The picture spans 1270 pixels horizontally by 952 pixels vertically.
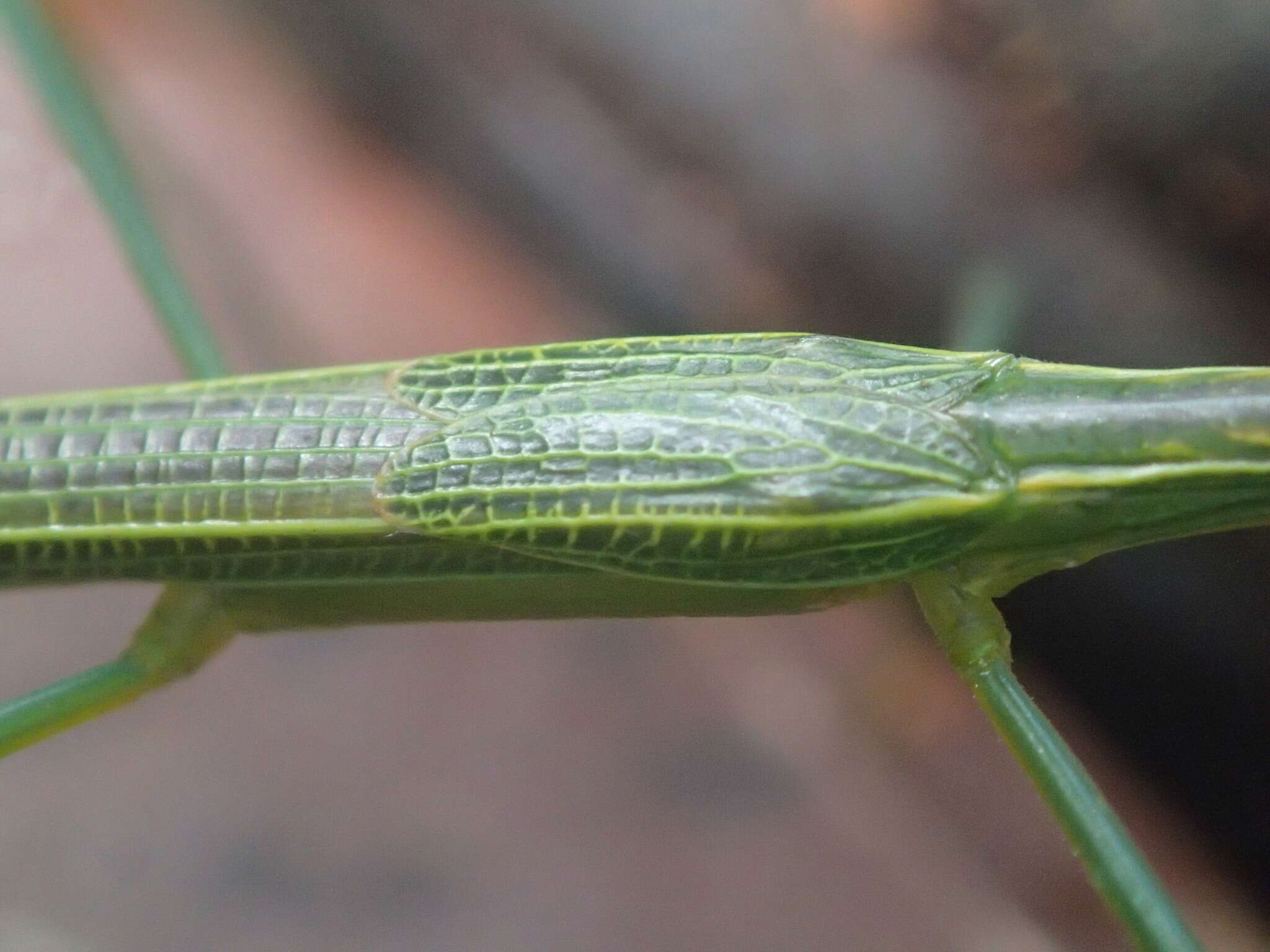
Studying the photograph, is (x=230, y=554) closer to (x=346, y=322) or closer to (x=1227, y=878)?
(x=346, y=322)

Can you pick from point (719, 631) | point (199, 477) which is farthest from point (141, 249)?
point (719, 631)

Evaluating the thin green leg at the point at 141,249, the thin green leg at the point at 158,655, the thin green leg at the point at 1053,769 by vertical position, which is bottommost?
the thin green leg at the point at 1053,769

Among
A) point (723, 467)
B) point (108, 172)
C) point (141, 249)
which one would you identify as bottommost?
point (723, 467)

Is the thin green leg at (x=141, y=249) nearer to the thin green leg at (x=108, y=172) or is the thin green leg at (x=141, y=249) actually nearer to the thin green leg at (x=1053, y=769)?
the thin green leg at (x=108, y=172)

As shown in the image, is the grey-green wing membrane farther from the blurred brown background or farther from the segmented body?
the blurred brown background

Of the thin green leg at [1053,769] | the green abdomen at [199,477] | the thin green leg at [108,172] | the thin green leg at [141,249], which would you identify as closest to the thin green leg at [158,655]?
the thin green leg at [141,249]

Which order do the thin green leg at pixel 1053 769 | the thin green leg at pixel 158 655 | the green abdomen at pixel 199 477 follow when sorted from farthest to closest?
the thin green leg at pixel 158 655
the green abdomen at pixel 199 477
the thin green leg at pixel 1053 769

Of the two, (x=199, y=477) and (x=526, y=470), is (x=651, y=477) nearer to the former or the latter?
(x=526, y=470)

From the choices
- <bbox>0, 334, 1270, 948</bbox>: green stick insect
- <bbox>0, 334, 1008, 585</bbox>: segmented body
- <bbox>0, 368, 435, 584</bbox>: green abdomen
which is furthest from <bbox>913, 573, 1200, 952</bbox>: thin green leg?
<bbox>0, 368, 435, 584</bbox>: green abdomen
